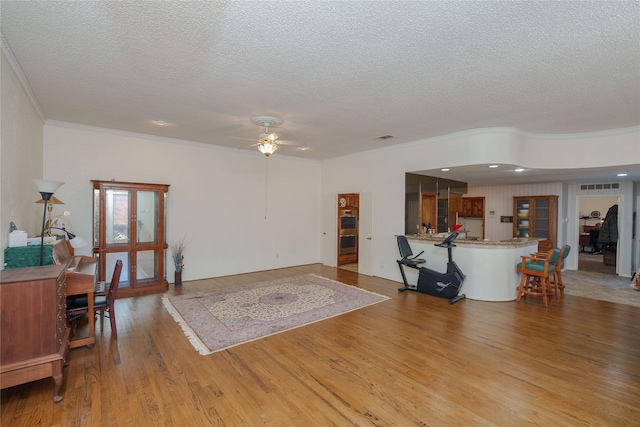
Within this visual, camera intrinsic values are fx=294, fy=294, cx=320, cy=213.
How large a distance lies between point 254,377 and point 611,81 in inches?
186

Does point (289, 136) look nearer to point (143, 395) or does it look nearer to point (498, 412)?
point (143, 395)

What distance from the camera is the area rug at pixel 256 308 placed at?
141 inches

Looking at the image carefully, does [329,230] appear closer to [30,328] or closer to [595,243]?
[30,328]

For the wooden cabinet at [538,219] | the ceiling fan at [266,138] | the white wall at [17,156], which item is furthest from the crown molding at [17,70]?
the wooden cabinet at [538,219]

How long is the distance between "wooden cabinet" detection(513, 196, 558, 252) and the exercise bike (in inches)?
150

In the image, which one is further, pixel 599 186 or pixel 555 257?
pixel 599 186

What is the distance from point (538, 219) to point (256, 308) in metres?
7.61

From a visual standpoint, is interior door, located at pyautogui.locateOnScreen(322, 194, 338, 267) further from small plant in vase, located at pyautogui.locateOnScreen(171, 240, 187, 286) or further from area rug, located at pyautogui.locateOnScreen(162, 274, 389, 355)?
small plant in vase, located at pyautogui.locateOnScreen(171, 240, 187, 286)

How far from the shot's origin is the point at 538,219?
7.76m

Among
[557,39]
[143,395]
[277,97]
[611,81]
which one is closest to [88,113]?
[277,97]

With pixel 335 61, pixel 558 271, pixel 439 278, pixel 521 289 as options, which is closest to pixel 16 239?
pixel 335 61

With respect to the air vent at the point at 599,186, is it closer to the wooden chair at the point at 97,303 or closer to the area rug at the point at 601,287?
the area rug at the point at 601,287

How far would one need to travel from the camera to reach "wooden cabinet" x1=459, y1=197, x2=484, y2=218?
913 cm

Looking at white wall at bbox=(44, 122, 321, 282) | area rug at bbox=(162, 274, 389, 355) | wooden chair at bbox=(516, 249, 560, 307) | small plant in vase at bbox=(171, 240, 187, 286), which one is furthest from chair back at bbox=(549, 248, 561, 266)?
small plant in vase at bbox=(171, 240, 187, 286)
